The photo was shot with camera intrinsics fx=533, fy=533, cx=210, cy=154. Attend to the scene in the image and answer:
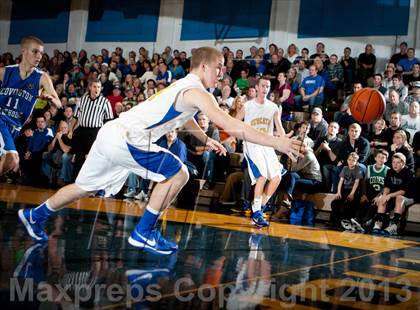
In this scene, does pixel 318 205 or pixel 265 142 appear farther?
pixel 318 205

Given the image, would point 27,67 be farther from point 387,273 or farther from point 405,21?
point 405,21

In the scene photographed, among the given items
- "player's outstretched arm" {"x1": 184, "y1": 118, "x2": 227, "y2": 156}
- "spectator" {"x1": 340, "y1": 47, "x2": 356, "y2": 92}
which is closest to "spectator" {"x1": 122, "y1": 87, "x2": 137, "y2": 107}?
"spectator" {"x1": 340, "y1": 47, "x2": 356, "y2": 92}

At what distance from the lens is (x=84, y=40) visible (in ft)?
65.9

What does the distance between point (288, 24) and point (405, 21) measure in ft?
11.1

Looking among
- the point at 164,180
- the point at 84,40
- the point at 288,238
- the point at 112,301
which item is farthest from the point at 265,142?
the point at 84,40

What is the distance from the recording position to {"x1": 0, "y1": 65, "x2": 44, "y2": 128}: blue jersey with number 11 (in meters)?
5.20

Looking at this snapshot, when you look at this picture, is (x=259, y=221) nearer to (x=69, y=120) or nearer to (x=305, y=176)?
(x=305, y=176)

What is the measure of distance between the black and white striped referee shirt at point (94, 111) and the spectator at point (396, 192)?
188 inches

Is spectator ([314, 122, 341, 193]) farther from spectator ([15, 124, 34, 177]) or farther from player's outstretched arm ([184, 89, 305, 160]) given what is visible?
spectator ([15, 124, 34, 177])

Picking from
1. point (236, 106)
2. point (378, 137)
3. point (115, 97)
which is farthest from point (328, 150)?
point (115, 97)

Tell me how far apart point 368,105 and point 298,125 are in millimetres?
1974

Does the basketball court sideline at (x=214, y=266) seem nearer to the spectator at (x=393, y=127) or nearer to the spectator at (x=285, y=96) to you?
the spectator at (x=393, y=127)

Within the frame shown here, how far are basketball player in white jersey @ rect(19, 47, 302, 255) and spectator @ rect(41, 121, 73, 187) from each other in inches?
244

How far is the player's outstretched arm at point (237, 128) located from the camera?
10.3 ft
